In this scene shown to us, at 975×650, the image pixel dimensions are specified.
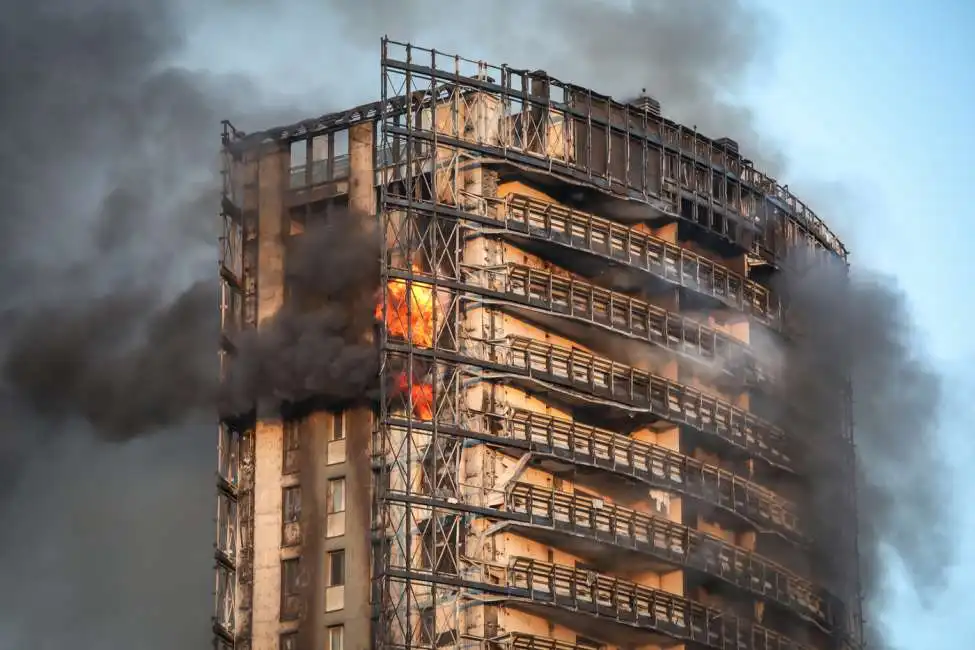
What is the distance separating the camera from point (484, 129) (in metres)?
103

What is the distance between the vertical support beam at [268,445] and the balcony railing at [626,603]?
11797mm

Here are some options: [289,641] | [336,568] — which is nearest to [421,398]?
[336,568]

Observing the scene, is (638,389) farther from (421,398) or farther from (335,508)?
(335,508)

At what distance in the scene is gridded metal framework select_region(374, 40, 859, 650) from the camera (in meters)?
96.6

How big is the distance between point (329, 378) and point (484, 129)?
494 inches

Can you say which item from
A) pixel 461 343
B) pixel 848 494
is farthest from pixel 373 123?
pixel 848 494

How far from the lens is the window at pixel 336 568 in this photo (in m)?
100

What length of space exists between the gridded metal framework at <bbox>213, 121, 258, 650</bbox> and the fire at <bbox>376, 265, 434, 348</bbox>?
32.8ft

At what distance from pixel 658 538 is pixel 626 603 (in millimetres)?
3607

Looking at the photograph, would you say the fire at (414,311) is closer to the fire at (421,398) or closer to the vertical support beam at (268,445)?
the fire at (421,398)

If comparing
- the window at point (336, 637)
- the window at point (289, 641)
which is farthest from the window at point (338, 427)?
the window at point (289, 641)

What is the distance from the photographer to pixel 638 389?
104m

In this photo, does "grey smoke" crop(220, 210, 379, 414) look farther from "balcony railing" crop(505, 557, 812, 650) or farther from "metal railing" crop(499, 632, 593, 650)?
"metal railing" crop(499, 632, 593, 650)

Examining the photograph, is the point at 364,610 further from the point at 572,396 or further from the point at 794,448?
the point at 794,448
